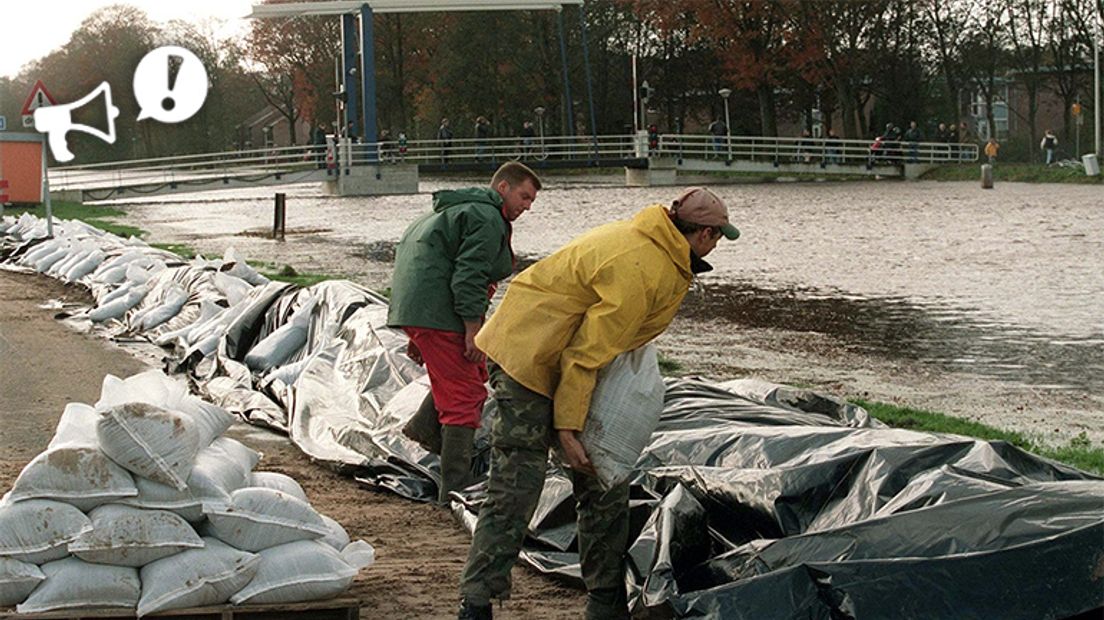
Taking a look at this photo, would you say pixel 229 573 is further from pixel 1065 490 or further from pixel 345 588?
pixel 1065 490

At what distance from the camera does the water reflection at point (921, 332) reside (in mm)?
11289

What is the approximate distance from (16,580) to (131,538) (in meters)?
0.38

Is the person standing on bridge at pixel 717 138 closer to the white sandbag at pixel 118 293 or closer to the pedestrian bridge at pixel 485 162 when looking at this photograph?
the pedestrian bridge at pixel 485 162

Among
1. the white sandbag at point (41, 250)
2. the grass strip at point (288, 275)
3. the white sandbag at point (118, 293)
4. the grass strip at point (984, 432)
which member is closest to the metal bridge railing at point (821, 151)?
the white sandbag at point (41, 250)

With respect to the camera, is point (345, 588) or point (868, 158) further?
point (868, 158)

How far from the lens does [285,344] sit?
10.8 meters

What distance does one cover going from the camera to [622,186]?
168ft

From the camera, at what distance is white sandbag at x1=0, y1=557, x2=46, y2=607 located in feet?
16.2

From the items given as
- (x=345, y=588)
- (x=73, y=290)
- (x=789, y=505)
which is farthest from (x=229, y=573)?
(x=73, y=290)

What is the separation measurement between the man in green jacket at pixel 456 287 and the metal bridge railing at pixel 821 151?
149ft

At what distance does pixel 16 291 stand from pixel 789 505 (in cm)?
1449

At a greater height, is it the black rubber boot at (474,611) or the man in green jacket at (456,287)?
the man in green jacket at (456,287)

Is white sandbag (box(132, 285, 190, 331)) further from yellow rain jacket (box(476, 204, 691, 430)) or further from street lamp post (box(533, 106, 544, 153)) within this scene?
street lamp post (box(533, 106, 544, 153))

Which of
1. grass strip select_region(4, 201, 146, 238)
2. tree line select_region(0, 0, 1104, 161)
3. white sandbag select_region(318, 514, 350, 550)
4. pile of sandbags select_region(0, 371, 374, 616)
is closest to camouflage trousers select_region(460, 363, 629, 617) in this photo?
pile of sandbags select_region(0, 371, 374, 616)
